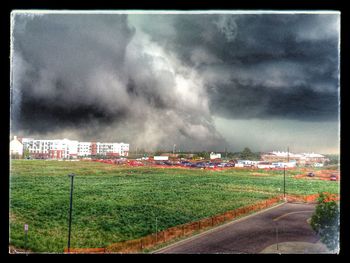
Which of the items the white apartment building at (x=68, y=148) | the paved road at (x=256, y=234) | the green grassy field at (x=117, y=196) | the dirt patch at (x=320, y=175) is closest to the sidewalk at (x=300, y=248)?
the paved road at (x=256, y=234)

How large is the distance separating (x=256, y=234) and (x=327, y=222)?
1.26 m

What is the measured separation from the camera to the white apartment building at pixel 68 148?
6176mm

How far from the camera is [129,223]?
6.11 metres

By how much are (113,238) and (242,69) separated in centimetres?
367

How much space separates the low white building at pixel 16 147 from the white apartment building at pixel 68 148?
137 millimetres

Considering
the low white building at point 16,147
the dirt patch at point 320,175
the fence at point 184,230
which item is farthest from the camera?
the dirt patch at point 320,175

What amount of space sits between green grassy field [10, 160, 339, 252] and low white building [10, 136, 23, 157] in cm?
20

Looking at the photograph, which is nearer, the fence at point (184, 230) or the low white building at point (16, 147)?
the fence at point (184, 230)

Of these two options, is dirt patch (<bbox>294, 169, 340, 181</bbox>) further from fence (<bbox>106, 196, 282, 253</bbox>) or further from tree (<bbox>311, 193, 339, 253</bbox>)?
fence (<bbox>106, 196, 282, 253</bbox>)

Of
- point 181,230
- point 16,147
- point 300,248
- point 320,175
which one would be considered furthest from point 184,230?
point 16,147

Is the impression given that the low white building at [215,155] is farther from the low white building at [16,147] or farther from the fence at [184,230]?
the low white building at [16,147]

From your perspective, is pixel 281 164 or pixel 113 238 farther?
pixel 281 164
